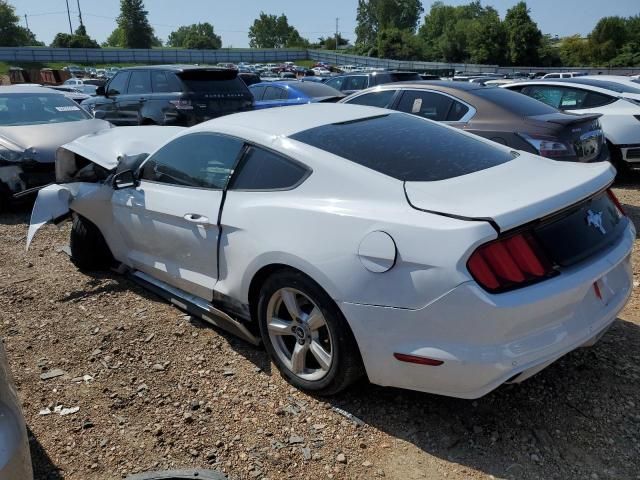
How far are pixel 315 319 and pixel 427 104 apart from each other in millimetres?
4716

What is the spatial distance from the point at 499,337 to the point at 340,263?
0.77 metres

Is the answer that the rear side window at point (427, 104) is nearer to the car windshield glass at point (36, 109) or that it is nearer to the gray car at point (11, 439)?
the car windshield glass at point (36, 109)

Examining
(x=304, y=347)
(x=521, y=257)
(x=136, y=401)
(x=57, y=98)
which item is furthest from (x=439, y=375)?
(x=57, y=98)

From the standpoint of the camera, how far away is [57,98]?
8750 mm

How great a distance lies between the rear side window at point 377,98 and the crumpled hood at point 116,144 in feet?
10.1

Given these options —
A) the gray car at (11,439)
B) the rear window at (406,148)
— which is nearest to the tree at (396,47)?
the rear window at (406,148)

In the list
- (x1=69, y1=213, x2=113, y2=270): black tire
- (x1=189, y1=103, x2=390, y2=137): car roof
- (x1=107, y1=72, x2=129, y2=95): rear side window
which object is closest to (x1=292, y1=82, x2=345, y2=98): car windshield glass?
(x1=107, y1=72, x2=129, y2=95): rear side window

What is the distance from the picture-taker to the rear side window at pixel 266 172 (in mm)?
3025

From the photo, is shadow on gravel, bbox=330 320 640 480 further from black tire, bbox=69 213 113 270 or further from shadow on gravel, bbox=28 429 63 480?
black tire, bbox=69 213 113 270

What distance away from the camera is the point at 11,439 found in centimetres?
182

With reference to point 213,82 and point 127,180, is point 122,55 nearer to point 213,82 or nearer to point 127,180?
point 213,82

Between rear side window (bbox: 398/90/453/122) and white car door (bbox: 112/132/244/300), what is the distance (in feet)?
12.1

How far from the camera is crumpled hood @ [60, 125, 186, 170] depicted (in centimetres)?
457

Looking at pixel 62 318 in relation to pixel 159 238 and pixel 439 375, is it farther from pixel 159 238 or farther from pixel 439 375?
pixel 439 375
